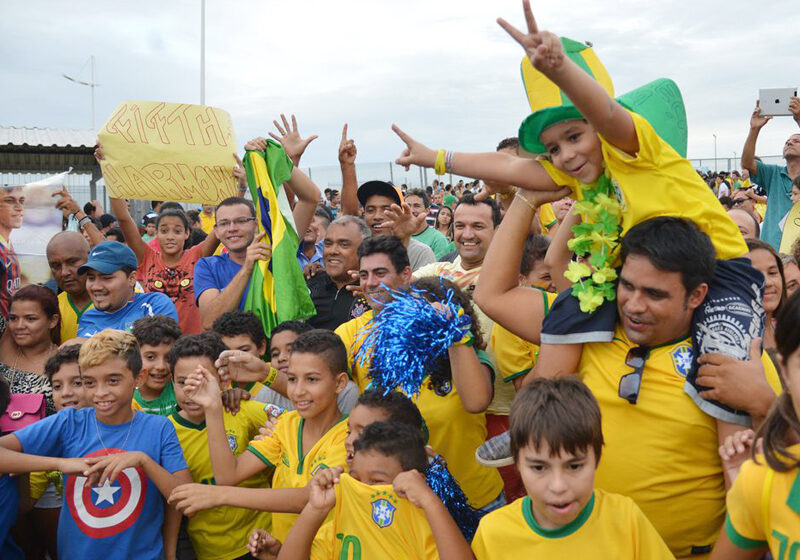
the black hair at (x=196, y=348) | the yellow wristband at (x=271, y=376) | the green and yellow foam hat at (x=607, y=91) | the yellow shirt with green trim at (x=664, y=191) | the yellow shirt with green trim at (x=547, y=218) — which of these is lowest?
the yellow wristband at (x=271, y=376)

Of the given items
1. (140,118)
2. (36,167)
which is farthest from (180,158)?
(36,167)

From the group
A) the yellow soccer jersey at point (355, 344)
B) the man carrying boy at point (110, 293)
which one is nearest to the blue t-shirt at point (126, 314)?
the man carrying boy at point (110, 293)

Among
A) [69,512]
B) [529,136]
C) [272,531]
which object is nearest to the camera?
[529,136]

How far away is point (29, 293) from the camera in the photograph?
4.37m

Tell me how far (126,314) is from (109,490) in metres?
1.63

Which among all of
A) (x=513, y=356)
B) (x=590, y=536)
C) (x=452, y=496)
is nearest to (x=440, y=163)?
(x=513, y=356)

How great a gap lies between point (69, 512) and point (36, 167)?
14969 mm

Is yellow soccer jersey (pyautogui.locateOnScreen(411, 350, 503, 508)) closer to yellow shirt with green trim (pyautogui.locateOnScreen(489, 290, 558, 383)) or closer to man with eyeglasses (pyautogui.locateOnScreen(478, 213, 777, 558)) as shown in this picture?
yellow shirt with green trim (pyautogui.locateOnScreen(489, 290, 558, 383))

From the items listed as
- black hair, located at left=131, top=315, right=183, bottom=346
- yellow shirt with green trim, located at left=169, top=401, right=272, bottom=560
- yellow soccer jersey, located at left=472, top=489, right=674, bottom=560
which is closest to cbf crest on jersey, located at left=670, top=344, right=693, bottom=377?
yellow soccer jersey, located at left=472, top=489, right=674, bottom=560

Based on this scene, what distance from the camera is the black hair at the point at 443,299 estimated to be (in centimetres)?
303

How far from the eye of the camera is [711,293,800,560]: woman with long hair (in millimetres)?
1530

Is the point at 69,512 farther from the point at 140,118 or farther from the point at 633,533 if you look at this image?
the point at 140,118

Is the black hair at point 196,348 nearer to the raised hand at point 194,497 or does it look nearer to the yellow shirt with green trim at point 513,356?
the raised hand at point 194,497

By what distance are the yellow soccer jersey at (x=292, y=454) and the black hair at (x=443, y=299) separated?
18.7 inches
